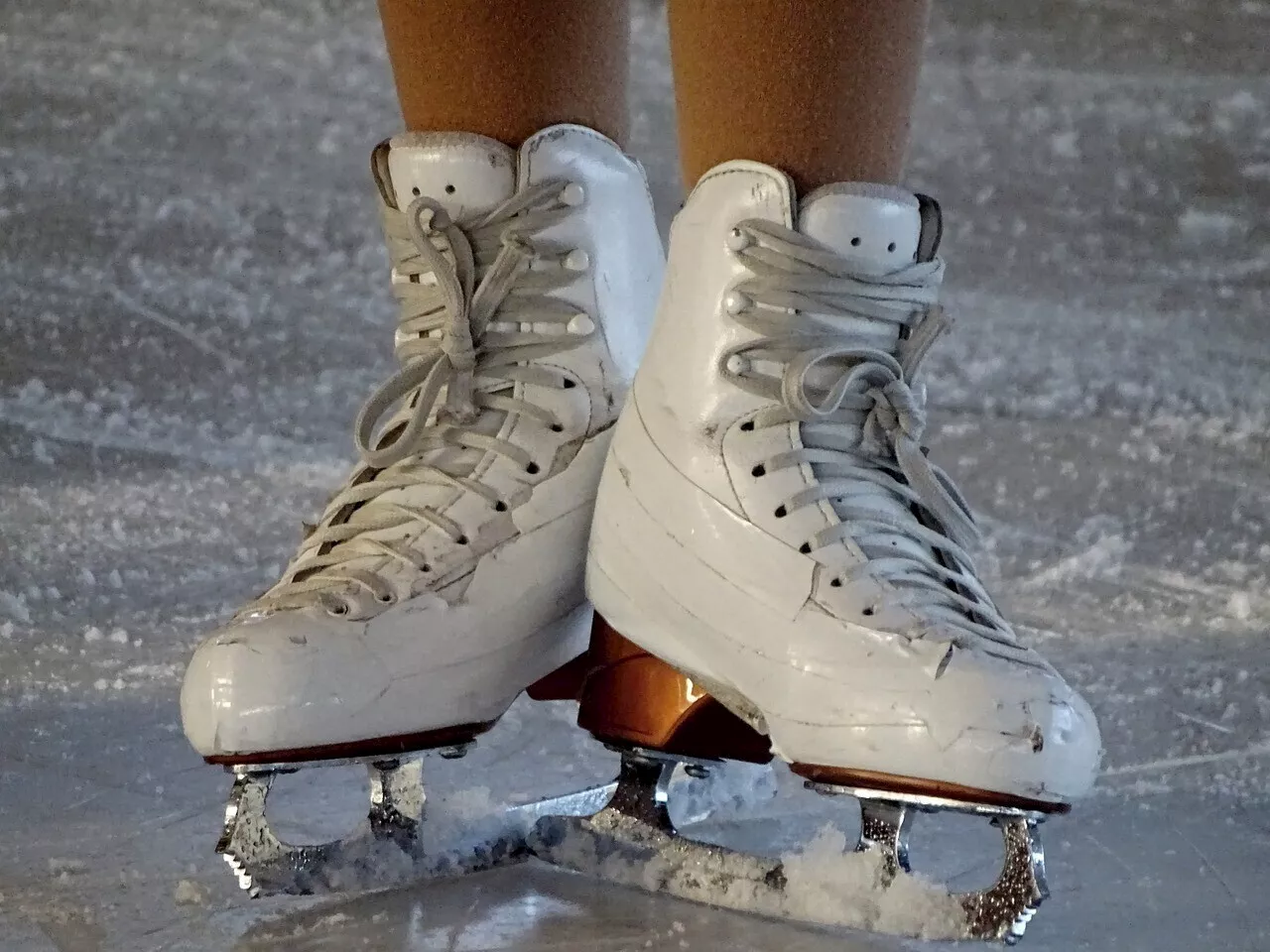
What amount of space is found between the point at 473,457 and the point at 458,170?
0.53 feet

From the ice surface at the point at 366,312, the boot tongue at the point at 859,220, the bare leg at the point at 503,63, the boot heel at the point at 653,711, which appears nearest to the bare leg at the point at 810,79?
the boot tongue at the point at 859,220

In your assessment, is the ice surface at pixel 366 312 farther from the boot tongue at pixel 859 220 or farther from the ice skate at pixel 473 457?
the boot tongue at pixel 859 220

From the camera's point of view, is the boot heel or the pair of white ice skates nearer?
the pair of white ice skates

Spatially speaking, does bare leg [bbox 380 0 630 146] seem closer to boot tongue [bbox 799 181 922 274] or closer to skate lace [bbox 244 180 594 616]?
skate lace [bbox 244 180 594 616]

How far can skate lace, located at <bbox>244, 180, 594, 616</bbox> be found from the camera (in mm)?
806

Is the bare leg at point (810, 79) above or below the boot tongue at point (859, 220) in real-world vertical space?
above

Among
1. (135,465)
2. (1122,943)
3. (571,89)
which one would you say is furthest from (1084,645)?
(135,465)

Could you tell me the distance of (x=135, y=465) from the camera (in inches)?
64.7

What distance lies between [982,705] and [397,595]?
31cm

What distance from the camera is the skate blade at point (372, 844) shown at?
73 centimetres

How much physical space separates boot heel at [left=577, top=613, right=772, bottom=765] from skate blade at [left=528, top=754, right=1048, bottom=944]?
29 millimetres

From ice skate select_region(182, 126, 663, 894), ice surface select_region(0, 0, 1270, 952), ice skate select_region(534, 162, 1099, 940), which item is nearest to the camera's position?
ice skate select_region(534, 162, 1099, 940)

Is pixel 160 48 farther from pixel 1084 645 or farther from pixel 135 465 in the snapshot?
pixel 1084 645

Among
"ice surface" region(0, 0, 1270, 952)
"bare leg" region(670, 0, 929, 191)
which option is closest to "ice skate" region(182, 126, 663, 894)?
"bare leg" region(670, 0, 929, 191)
